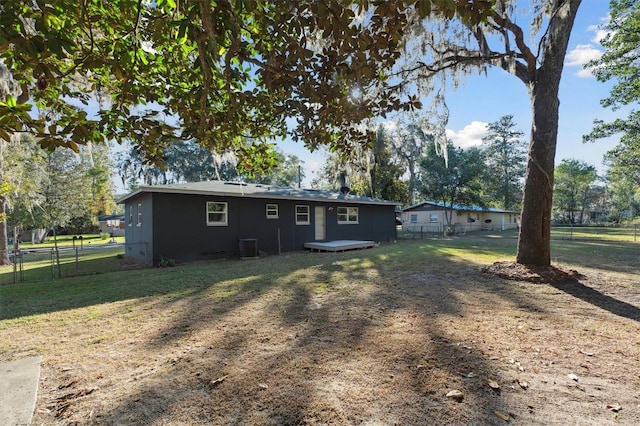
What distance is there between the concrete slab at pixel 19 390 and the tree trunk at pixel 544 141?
26.6 feet

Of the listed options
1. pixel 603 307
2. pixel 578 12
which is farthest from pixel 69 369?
pixel 578 12

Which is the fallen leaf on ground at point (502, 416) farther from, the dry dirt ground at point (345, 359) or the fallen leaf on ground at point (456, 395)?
the fallen leaf on ground at point (456, 395)

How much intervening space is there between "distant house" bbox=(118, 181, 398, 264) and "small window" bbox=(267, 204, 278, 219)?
4 centimetres

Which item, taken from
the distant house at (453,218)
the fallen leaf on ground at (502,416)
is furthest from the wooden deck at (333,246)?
the distant house at (453,218)

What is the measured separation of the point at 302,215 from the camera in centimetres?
1437

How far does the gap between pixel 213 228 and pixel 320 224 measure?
5.49 m

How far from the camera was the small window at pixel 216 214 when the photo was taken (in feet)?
37.3

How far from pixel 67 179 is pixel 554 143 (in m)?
32.3

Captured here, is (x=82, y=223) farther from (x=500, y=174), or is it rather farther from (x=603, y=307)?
(x=500, y=174)

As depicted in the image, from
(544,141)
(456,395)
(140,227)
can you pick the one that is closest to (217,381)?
(456,395)

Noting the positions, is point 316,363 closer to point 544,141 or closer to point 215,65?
point 215,65

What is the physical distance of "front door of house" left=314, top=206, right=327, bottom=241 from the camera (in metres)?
15.0

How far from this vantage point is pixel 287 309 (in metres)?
4.65

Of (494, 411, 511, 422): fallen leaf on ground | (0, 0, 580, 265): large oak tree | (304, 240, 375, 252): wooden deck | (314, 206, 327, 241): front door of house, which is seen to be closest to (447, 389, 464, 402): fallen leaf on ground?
(494, 411, 511, 422): fallen leaf on ground
